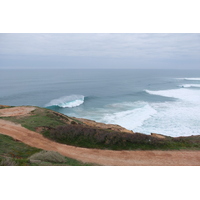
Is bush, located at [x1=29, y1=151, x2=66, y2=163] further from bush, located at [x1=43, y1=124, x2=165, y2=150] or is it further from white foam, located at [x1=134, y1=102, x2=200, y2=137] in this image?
white foam, located at [x1=134, y1=102, x2=200, y2=137]

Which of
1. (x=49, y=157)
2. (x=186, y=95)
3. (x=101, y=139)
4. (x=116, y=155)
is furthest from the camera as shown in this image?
(x=186, y=95)

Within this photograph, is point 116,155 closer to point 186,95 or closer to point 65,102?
point 65,102

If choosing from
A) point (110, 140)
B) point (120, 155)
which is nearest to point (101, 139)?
point (110, 140)

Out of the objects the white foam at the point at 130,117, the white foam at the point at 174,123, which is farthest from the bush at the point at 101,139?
the white foam at the point at 130,117

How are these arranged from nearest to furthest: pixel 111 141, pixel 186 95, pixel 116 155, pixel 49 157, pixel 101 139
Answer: pixel 49 157
pixel 116 155
pixel 111 141
pixel 101 139
pixel 186 95

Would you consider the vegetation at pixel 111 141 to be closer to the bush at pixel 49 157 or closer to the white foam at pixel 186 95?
the bush at pixel 49 157

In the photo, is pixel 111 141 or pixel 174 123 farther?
pixel 174 123
